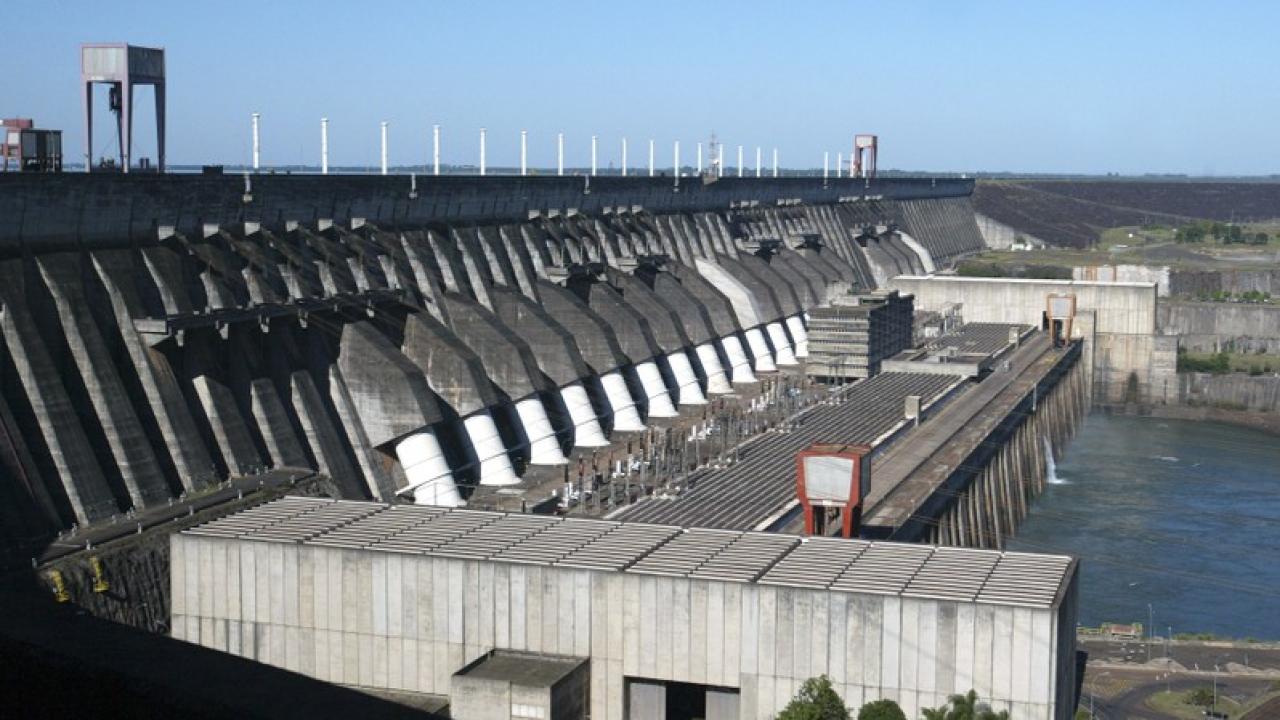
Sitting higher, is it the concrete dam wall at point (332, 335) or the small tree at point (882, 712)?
the concrete dam wall at point (332, 335)

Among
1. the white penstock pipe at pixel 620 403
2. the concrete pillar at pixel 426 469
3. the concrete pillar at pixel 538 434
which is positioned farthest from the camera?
the white penstock pipe at pixel 620 403

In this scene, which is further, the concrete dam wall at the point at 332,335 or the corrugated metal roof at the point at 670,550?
the concrete dam wall at the point at 332,335

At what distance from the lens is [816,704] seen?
931 inches

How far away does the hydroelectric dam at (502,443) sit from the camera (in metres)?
26.0

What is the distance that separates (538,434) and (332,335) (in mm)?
7741

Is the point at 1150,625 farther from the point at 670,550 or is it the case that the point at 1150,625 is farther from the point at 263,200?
the point at 263,200

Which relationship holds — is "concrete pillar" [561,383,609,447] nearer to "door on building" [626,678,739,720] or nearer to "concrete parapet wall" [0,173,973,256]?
"concrete parapet wall" [0,173,973,256]

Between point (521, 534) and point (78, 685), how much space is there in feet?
42.4

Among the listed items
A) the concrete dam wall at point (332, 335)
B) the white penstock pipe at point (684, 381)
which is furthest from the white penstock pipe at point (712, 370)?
the white penstock pipe at point (684, 381)

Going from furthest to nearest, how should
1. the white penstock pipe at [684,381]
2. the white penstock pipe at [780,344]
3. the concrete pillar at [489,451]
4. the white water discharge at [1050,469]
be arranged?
the white penstock pipe at [780,344] < the white water discharge at [1050,469] < the white penstock pipe at [684,381] < the concrete pillar at [489,451]

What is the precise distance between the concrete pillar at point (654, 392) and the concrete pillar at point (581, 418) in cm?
594

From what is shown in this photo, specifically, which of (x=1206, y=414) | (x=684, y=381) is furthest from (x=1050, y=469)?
(x=1206, y=414)

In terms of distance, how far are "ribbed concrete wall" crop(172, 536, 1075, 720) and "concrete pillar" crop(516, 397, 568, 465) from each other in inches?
882

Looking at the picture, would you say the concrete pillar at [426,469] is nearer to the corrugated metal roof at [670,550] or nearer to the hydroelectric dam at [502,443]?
the hydroelectric dam at [502,443]
